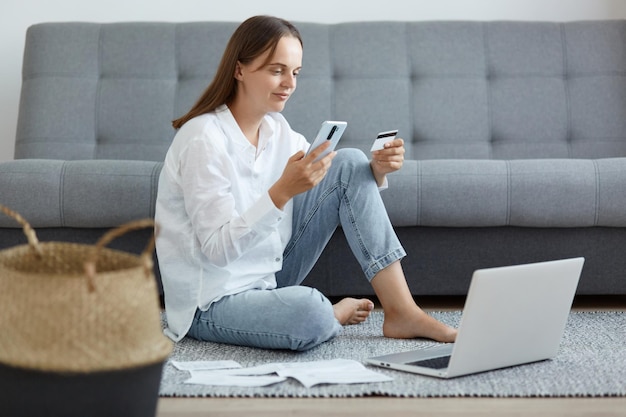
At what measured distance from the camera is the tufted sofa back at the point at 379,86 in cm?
322

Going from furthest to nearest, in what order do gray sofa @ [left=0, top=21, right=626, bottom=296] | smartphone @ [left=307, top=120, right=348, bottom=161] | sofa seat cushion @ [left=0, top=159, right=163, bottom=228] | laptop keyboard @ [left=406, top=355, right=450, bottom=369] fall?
gray sofa @ [left=0, top=21, right=626, bottom=296] < sofa seat cushion @ [left=0, top=159, right=163, bottom=228] < smartphone @ [left=307, top=120, right=348, bottom=161] < laptop keyboard @ [left=406, top=355, right=450, bottom=369]

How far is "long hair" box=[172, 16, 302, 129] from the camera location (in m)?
2.09

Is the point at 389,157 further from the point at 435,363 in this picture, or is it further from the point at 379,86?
the point at 379,86

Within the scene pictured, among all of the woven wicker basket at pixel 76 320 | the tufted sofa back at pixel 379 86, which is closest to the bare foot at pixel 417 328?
the woven wicker basket at pixel 76 320

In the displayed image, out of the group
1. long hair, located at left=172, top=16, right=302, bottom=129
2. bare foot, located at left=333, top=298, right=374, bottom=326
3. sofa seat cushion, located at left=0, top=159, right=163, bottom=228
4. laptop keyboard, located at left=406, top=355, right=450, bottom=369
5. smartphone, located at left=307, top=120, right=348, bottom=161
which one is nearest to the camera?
laptop keyboard, located at left=406, top=355, right=450, bottom=369

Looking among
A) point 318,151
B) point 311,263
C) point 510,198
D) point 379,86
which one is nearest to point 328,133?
point 318,151

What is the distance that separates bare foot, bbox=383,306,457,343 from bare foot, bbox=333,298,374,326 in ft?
0.38

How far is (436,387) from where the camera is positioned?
167 centimetres

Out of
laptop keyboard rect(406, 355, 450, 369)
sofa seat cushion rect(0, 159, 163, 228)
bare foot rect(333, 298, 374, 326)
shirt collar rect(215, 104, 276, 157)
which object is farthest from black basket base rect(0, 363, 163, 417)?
sofa seat cushion rect(0, 159, 163, 228)

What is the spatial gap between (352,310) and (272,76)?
1.99 feet

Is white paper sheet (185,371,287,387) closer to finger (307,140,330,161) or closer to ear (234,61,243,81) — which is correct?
finger (307,140,330,161)

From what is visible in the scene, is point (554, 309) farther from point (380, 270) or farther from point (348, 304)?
point (348, 304)

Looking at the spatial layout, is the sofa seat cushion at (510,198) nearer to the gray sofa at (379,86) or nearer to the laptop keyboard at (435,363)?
the gray sofa at (379,86)

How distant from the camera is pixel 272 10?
11.8 ft
